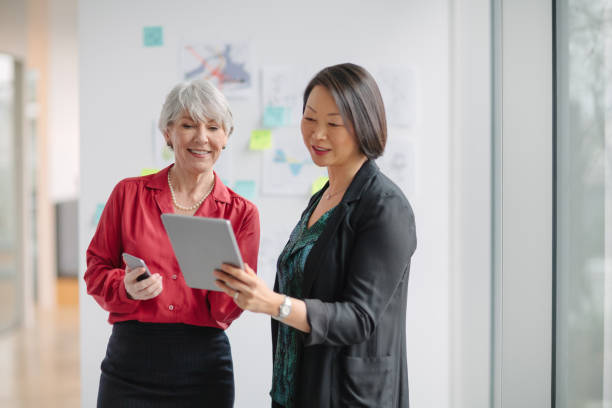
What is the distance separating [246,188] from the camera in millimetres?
2674

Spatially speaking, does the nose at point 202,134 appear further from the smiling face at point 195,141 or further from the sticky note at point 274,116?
the sticky note at point 274,116

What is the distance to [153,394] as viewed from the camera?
1.57 m

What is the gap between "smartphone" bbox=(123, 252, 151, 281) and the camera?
4.55ft

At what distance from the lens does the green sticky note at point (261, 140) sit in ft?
8.72

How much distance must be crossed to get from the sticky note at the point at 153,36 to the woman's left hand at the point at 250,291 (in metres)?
1.79

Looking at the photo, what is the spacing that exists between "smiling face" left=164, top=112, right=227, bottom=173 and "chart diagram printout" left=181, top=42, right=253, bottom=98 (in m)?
1.14

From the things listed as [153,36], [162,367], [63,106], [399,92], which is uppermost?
[63,106]

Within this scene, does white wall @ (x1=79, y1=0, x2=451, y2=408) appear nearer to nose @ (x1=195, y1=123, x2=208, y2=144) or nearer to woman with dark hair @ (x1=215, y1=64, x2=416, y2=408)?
nose @ (x1=195, y1=123, x2=208, y2=144)

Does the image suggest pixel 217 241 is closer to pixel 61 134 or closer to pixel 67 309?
pixel 67 309

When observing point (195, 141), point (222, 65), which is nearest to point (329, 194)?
point (195, 141)

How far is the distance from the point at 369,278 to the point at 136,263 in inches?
23.4

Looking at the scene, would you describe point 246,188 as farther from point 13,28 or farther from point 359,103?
point 13,28

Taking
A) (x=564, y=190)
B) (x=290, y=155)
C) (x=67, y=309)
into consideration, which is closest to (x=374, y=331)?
(x=564, y=190)

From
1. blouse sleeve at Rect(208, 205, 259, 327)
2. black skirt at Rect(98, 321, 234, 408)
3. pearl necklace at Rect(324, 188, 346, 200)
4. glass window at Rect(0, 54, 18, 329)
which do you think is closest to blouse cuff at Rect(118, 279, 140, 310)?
black skirt at Rect(98, 321, 234, 408)
